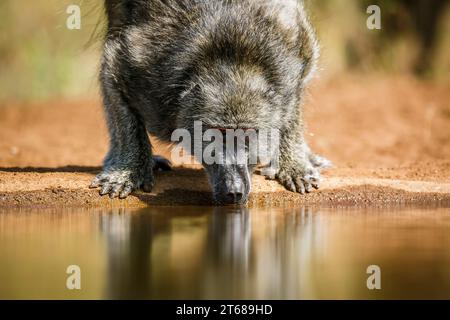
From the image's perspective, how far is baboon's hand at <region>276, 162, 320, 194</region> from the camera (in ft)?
Result: 24.7

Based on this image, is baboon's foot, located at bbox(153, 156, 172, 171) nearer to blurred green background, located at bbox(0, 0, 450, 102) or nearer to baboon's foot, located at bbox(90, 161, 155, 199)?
baboon's foot, located at bbox(90, 161, 155, 199)

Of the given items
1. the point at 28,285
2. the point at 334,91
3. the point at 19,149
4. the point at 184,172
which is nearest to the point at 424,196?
the point at 184,172

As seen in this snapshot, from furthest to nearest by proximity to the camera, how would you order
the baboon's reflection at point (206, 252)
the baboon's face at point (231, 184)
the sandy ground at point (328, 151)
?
the sandy ground at point (328, 151) < the baboon's face at point (231, 184) < the baboon's reflection at point (206, 252)

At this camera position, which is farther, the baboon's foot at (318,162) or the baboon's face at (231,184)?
the baboon's foot at (318,162)

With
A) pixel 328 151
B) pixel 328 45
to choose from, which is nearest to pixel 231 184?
pixel 328 151

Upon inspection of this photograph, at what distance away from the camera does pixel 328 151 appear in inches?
444

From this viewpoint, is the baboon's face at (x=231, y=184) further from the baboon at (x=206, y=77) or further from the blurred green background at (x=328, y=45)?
the blurred green background at (x=328, y=45)

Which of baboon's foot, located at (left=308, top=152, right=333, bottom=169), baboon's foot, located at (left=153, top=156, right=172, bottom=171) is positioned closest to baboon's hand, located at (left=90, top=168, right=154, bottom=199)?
baboon's foot, located at (left=153, top=156, right=172, bottom=171)

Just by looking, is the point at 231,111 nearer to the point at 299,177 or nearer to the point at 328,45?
the point at 299,177

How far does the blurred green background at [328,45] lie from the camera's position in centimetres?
1420

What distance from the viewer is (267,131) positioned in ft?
22.9

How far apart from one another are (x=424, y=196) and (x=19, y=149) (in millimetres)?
5995

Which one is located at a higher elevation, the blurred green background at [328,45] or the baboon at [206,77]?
the blurred green background at [328,45]

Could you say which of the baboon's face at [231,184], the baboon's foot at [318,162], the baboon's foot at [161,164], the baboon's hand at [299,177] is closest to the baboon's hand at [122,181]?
the baboon's foot at [161,164]
